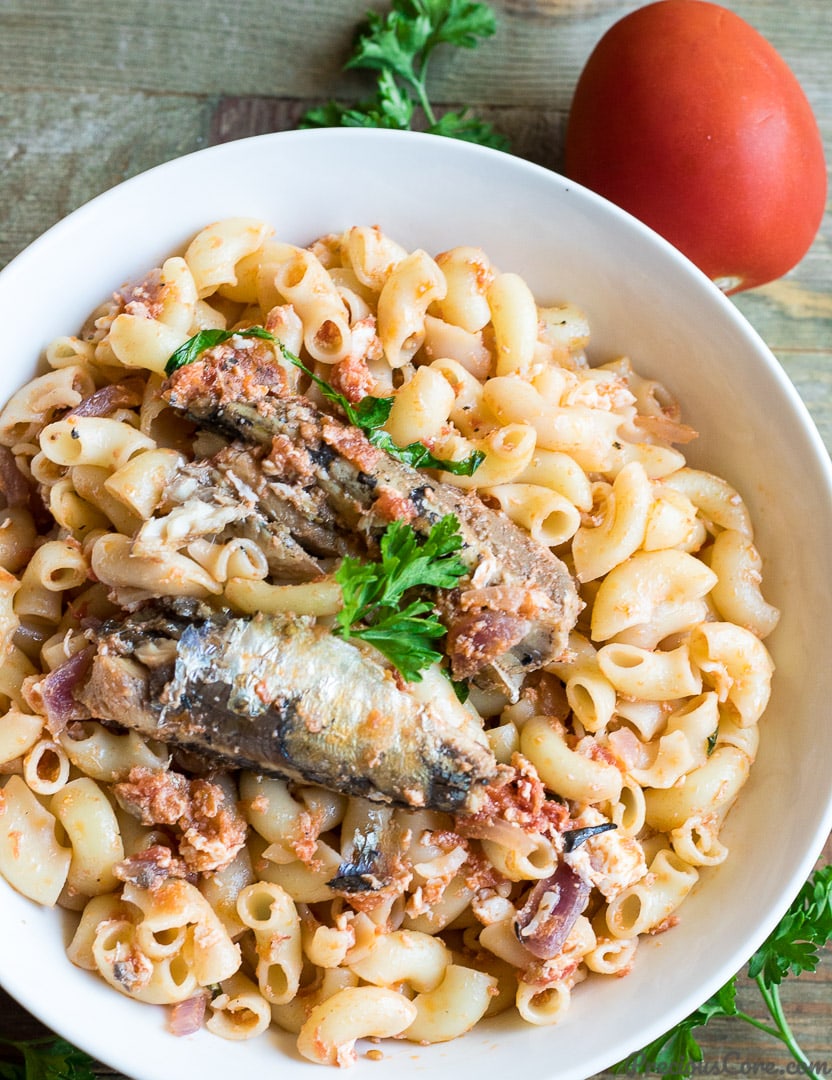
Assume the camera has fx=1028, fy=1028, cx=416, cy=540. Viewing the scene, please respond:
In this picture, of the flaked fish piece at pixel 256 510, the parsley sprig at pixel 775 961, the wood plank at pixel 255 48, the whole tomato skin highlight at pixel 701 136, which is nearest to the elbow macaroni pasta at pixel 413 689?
the flaked fish piece at pixel 256 510

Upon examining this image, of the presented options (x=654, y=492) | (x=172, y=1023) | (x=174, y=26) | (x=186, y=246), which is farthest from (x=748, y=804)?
(x=174, y=26)

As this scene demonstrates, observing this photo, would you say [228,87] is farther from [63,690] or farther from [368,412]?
[63,690]

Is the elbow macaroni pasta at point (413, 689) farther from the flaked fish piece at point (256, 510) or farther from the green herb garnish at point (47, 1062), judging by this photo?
the green herb garnish at point (47, 1062)

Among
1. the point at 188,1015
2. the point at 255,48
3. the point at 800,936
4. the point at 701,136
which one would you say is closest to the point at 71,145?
the point at 255,48

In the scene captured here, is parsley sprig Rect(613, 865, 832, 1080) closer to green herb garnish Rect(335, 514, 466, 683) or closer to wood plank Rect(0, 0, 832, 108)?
green herb garnish Rect(335, 514, 466, 683)

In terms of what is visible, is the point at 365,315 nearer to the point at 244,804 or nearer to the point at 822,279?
the point at 244,804
